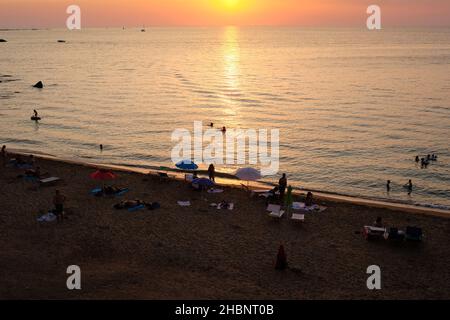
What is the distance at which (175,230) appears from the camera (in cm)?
1895

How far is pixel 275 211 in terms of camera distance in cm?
2100

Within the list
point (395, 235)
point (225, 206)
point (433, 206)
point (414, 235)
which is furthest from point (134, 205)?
point (433, 206)

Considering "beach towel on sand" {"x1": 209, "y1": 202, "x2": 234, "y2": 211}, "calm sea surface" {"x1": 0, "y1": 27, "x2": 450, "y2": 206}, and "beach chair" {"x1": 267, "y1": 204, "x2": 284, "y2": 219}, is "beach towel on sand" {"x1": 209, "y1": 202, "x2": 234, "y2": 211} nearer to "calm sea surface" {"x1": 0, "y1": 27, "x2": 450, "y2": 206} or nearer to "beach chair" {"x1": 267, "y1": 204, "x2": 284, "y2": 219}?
"beach chair" {"x1": 267, "y1": 204, "x2": 284, "y2": 219}

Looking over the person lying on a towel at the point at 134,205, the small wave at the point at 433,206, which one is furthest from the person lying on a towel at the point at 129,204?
the small wave at the point at 433,206

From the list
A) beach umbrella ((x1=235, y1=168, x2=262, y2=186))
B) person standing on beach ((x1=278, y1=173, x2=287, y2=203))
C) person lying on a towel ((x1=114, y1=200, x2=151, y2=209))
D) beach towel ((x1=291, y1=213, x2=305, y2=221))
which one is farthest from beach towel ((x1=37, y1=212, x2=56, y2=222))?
person standing on beach ((x1=278, y1=173, x2=287, y2=203))

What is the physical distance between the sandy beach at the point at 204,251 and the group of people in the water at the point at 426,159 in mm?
12698

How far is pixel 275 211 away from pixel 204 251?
17.5 feet

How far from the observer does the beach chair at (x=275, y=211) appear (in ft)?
66.7

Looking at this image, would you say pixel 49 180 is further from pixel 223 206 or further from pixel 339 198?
pixel 339 198

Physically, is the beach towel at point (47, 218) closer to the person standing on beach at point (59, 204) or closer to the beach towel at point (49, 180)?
the person standing on beach at point (59, 204)

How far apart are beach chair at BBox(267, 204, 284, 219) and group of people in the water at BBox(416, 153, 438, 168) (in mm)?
17333

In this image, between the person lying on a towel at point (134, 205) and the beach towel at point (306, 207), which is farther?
the beach towel at point (306, 207)

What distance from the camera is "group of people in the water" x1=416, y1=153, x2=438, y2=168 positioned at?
32.9 meters

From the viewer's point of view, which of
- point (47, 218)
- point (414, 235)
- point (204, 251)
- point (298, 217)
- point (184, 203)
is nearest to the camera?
point (204, 251)
